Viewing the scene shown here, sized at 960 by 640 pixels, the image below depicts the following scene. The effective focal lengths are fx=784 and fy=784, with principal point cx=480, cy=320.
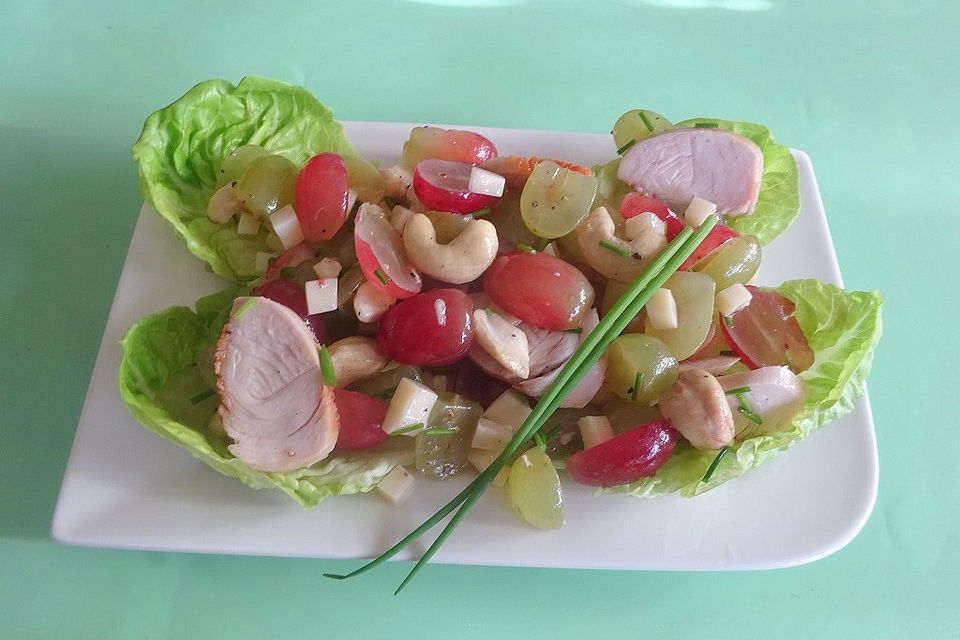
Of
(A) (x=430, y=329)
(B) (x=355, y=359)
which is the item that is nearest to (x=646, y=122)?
(A) (x=430, y=329)

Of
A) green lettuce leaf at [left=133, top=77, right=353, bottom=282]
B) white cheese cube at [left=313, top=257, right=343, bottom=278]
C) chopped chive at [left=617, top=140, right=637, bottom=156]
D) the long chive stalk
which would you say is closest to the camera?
the long chive stalk

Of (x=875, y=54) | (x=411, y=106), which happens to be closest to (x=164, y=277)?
(x=411, y=106)

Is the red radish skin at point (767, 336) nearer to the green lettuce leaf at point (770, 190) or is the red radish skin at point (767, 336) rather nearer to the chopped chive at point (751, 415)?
the chopped chive at point (751, 415)

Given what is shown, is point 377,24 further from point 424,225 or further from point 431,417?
point 431,417

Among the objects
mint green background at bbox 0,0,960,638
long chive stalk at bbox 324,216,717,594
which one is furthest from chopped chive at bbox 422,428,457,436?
mint green background at bbox 0,0,960,638

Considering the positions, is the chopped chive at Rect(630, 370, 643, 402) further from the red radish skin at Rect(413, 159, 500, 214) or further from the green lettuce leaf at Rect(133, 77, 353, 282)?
the green lettuce leaf at Rect(133, 77, 353, 282)
